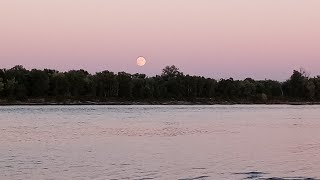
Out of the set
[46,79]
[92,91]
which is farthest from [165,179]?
[92,91]

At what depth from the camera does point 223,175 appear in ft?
93.8

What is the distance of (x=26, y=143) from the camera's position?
46938mm

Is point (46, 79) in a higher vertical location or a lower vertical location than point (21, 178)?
higher

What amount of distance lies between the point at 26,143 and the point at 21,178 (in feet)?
64.1

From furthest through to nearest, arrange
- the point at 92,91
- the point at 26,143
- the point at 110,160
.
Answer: the point at 92,91 → the point at 26,143 → the point at 110,160

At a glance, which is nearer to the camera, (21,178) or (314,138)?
(21,178)

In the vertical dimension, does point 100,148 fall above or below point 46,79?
below

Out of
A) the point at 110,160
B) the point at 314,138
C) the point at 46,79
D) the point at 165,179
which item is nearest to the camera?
the point at 165,179

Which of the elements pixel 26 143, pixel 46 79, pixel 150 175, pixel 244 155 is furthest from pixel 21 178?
pixel 46 79

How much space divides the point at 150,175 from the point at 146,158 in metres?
7.09

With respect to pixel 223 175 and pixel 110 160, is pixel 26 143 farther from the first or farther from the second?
pixel 223 175

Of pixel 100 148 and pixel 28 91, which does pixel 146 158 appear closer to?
pixel 100 148

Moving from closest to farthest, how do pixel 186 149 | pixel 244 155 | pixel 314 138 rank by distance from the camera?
pixel 244 155 → pixel 186 149 → pixel 314 138

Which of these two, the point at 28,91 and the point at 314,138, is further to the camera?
the point at 28,91
